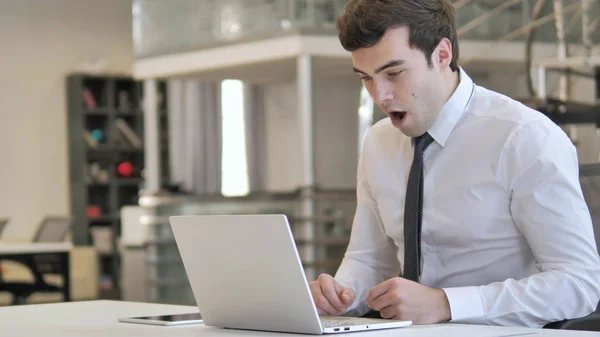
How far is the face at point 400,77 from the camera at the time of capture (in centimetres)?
180

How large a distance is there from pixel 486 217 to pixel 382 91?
0.31m

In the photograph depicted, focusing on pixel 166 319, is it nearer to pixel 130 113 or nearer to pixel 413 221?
pixel 413 221

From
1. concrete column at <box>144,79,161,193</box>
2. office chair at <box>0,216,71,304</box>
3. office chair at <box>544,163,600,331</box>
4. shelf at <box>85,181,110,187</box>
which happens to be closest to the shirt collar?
office chair at <box>544,163,600,331</box>

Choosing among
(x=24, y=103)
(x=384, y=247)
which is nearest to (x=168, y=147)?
(x=24, y=103)

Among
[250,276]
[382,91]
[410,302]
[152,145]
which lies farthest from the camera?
[152,145]

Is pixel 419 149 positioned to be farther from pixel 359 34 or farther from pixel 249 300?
pixel 249 300

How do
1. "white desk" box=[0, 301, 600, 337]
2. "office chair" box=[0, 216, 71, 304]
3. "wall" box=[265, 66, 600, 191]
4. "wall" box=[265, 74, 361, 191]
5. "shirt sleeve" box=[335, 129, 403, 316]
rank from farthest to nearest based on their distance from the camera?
"wall" box=[265, 74, 361, 191]
"wall" box=[265, 66, 600, 191]
"office chair" box=[0, 216, 71, 304]
"shirt sleeve" box=[335, 129, 403, 316]
"white desk" box=[0, 301, 600, 337]

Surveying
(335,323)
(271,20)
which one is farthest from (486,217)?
(271,20)

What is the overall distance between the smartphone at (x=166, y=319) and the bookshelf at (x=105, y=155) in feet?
28.9

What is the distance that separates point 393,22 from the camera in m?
1.81

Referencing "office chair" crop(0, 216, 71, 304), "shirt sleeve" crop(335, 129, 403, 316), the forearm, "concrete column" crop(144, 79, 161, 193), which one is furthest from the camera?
"concrete column" crop(144, 79, 161, 193)

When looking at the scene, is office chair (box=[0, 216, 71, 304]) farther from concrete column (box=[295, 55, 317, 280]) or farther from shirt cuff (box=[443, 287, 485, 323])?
shirt cuff (box=[443, 287, 485, 323])

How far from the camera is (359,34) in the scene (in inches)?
70.9

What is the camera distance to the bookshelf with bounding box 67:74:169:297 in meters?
10.4
